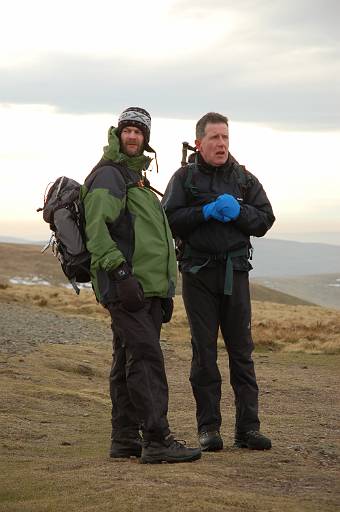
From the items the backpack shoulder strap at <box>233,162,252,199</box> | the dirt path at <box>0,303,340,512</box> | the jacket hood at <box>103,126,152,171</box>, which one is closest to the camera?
the dirt path at <box>0,303,340,512</box>

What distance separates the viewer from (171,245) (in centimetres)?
655

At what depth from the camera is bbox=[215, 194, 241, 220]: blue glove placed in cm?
691

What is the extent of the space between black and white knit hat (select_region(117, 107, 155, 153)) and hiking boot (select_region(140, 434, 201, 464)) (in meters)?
2.40

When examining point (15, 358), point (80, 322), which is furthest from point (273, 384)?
point (80, 322)

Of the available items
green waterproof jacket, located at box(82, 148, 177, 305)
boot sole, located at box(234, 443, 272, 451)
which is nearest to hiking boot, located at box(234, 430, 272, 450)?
boot sole, located at box(234, 443, 272, 451)

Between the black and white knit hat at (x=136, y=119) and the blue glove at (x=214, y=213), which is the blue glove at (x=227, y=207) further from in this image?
the black and white knit hat at (x=136, y=119)

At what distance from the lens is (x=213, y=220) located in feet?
23.5

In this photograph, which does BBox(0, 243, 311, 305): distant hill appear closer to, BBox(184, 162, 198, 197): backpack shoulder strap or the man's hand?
BBox(184, 162, 198, 197): backpack shoulder strap

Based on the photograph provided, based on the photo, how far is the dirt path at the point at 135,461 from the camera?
197 inches

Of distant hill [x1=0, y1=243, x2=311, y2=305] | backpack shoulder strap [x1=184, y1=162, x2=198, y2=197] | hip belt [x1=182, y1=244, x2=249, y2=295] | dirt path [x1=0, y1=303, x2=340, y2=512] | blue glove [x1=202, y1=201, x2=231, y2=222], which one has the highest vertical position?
backpack shoulder strap [x1=184, y1=162, x2=198, y2=197]

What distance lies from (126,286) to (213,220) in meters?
1.35

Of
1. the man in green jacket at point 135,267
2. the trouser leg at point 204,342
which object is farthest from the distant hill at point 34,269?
the man in green jacket at point 135,267

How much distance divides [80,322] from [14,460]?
654 inches

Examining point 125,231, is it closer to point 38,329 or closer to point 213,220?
point 213,220
